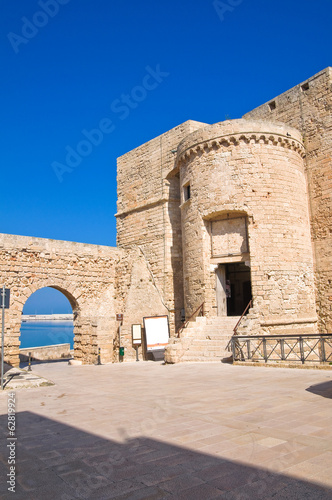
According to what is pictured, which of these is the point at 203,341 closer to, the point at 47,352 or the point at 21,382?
the point at 21,382

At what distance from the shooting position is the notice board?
14.7 meters

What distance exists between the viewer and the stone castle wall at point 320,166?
46.0 ft

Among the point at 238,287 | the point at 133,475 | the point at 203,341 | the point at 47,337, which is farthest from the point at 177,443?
the point at 47,337

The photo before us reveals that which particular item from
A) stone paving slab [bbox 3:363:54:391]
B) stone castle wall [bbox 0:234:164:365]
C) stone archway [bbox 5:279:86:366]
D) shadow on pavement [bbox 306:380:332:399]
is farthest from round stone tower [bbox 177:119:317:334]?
stone paving slab [bbox 3:363:54:391]

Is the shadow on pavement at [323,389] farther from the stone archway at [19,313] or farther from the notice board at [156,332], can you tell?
the stone archway at [19,313]

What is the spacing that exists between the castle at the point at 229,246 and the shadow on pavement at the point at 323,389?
5133mm

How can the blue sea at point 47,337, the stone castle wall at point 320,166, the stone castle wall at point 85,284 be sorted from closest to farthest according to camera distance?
the stone castle wall at point 320,166
the stone castle wall at point 85,284
the blue sea at point 47,337

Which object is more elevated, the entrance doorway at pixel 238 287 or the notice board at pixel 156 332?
the entrance doorway at pixel 238 287

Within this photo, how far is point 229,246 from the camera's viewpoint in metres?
13.9

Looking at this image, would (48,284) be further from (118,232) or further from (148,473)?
(148,473)

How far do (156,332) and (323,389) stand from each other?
959 centimetres

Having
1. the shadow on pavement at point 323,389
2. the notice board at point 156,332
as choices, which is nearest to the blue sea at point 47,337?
the notice board at point 156,332

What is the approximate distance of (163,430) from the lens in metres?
4.14

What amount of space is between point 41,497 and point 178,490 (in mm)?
945
